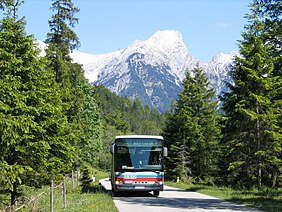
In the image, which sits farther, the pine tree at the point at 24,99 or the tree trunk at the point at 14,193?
the tree trunk at the point at 14,193

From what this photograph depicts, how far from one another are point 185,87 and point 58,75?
2248cm

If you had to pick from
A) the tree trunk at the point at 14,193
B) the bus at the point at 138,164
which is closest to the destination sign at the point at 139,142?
the bus at the point at 138,164

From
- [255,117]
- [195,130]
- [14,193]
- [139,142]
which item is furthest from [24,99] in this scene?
[195,130]

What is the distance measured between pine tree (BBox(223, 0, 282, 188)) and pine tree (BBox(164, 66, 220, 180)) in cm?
2058

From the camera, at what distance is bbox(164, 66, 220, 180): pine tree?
2055 inches

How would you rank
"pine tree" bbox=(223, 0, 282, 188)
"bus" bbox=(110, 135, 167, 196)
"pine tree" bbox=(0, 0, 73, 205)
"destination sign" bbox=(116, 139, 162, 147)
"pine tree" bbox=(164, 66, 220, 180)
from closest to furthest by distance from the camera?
1. "pine tree" bbox=(0, 0, 73, 205)
2. "bus" bbox=(110, 135, 167, 196)
3. "destination sign" bbox=(116, 139, 162, 147)
4. "pine tree" bbox=(223, 0, 282, 188)
5. "pine tree" bbox=(164, 66, 220, 180)

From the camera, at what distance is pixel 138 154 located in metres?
23.3

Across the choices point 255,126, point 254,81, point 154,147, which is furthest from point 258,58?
point 154,147

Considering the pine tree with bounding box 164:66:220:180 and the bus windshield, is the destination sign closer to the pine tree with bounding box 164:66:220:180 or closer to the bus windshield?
the bus windshield

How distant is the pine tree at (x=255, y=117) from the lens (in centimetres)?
2841

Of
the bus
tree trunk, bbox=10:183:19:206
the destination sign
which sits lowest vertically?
tree trunk, bbox=10:183:19:206

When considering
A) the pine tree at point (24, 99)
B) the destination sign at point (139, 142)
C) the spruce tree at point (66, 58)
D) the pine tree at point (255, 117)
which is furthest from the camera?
the spruce tree at point (66, 58)

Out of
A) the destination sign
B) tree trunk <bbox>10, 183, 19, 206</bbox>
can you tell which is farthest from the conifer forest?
the destination sign

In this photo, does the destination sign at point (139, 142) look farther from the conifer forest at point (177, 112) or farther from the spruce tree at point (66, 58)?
the spruce tree at point (66, 58)
